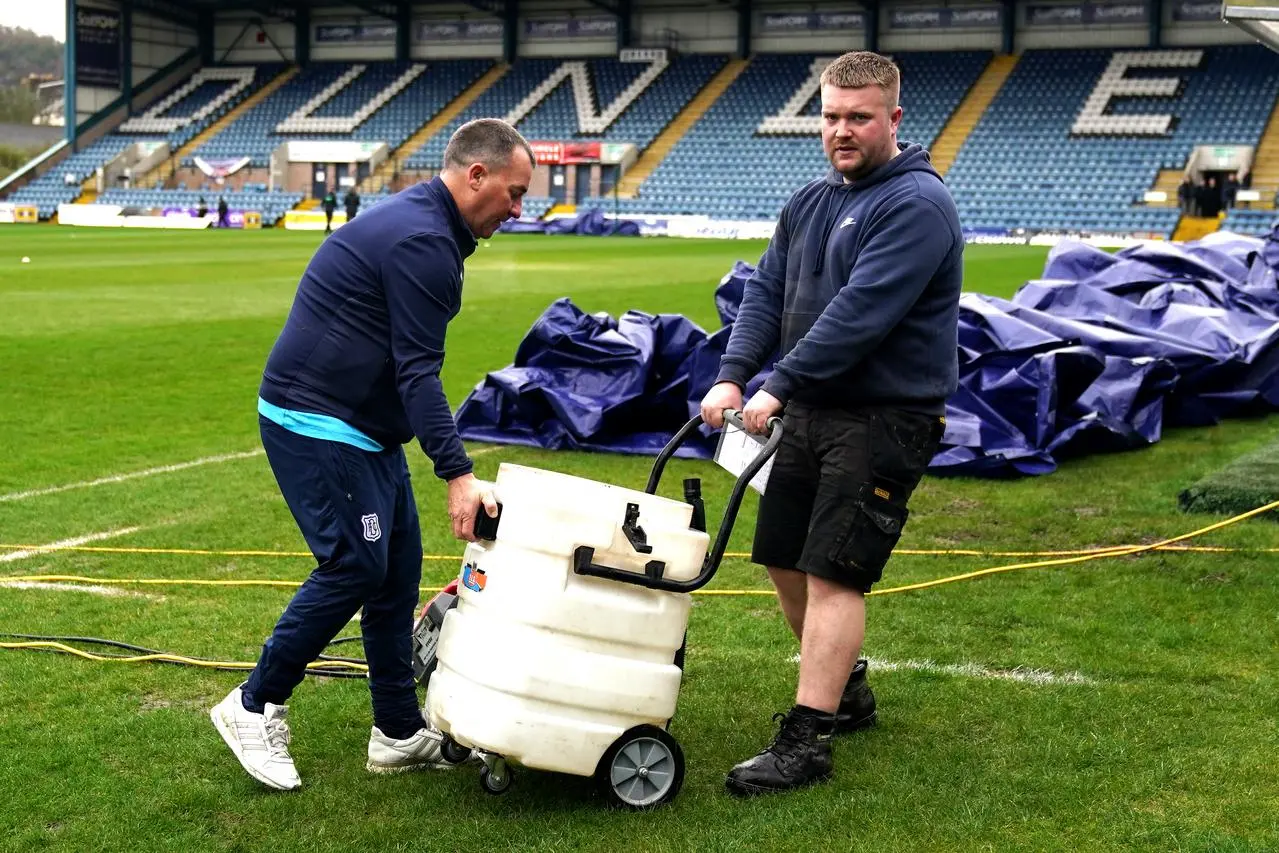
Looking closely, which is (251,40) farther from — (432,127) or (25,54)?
(25,54)

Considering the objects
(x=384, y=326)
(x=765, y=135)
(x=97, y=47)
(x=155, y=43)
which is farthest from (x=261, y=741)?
(x=155, y=43)

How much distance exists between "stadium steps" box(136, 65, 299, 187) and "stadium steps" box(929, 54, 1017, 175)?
27.2 meters

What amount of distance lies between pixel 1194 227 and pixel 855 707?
127ft

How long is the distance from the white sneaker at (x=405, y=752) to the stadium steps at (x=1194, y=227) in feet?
126

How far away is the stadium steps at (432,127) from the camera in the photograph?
5284cm

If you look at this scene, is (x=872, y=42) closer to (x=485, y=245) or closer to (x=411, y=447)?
(x=485, y=245)

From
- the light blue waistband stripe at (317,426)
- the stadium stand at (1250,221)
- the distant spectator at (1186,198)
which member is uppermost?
the light blue waistband stripe at (317,426)

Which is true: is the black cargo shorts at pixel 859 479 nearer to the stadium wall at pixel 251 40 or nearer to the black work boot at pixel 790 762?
the black work boot at pixel 790 762

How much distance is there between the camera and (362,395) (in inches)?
156

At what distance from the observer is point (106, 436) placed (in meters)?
9.85

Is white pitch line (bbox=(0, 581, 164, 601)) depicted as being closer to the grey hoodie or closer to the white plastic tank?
the white plastic tank

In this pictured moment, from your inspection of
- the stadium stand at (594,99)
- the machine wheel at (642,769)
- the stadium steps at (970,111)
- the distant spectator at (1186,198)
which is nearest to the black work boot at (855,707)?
the machine wheel at (642,769)

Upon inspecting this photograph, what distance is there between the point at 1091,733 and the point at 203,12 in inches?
2484

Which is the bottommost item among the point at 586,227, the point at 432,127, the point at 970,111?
the point at 586,227
